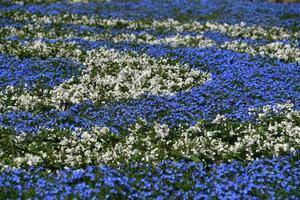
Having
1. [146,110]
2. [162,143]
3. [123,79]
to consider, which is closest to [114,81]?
[123,79]

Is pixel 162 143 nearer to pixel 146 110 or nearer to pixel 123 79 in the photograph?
pixel 146 110

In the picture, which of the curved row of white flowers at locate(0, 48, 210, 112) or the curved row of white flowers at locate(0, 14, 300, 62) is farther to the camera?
the curved row of white flowers at locate(0, 14, 300, 62)

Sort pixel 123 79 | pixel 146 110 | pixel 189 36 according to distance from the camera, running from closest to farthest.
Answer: pixel 146 110, pixel 123 79, pixel 189 36

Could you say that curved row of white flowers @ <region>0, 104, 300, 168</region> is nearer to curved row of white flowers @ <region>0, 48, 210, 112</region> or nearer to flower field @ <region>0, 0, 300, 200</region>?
flower field @ <region>0, 0, 300, 200</region>

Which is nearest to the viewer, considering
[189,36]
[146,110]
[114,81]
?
[146,110]

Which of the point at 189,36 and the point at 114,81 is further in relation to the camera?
the point at 189,36

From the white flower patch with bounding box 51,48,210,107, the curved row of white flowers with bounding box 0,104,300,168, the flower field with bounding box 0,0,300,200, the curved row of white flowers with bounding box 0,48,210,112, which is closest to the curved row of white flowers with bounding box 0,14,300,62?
the flower field with bounding box 0,0,300,200
